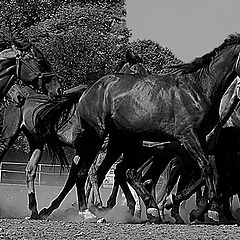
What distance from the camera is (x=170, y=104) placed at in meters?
11.1

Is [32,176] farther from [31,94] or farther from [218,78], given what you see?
[218,78]

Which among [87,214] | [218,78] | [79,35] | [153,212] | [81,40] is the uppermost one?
[79,35]

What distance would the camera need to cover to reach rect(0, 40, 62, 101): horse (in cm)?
1161

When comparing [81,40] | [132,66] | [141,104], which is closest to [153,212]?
[141,104]

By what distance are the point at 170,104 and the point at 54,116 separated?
2.95m

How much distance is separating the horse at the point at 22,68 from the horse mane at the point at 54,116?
1.59 metres

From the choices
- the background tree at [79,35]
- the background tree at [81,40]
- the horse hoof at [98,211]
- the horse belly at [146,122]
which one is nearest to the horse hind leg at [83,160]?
the horse hoof at [98,211]

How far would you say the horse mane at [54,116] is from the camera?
13.4 metres

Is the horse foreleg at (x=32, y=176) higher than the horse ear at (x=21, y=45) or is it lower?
lower

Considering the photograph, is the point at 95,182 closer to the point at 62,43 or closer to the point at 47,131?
the point at 47,131

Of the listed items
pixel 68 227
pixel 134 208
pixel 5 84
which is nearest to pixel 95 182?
pixel 134 208

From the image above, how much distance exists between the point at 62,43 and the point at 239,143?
20118 mm

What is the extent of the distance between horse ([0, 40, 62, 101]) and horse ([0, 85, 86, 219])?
1.50 meters

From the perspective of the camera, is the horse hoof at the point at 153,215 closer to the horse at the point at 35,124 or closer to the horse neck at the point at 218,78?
the horse neck at the point at 218,78
